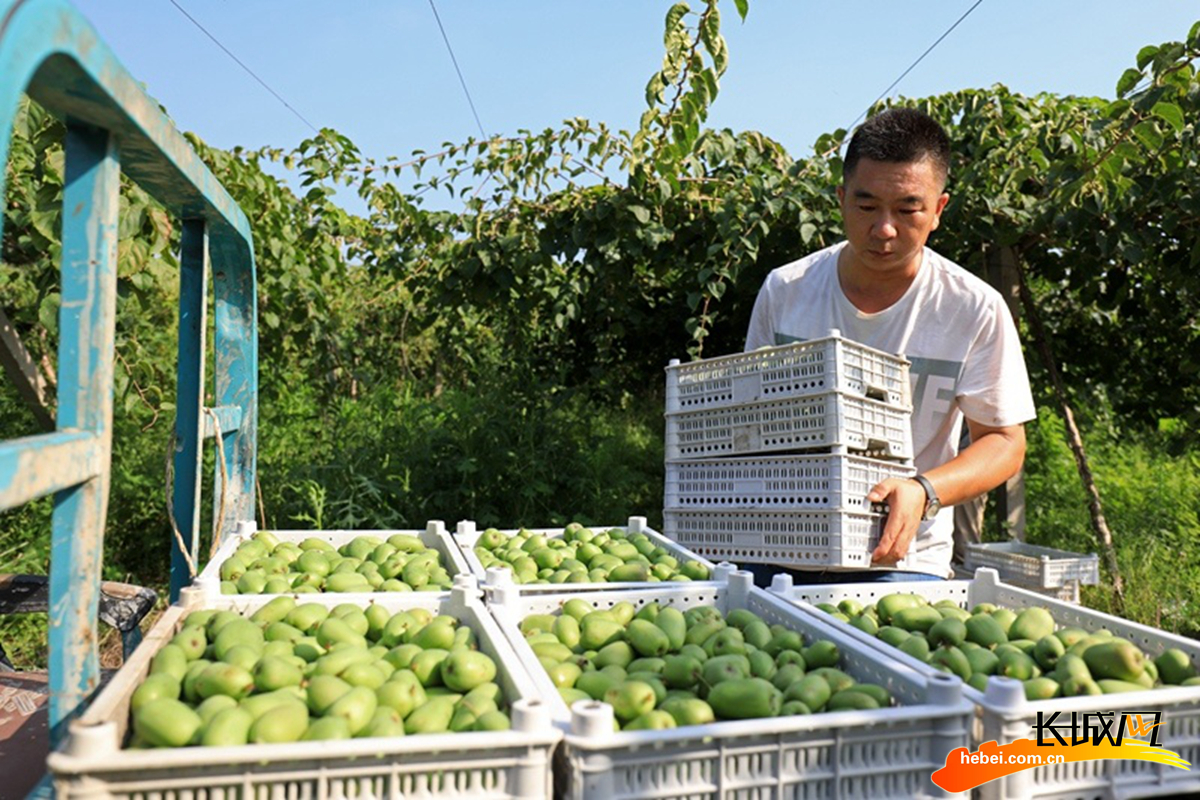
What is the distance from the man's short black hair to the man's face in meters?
0.02

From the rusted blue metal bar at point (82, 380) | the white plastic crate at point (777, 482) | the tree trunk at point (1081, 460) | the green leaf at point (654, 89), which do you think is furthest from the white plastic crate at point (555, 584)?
the tree trunk at point (1081, 460)

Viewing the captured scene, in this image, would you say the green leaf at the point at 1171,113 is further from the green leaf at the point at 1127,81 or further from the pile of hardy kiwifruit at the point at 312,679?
the pile of hardy kiwifruit at the point at 312,679

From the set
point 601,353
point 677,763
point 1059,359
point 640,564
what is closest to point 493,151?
point 601,353

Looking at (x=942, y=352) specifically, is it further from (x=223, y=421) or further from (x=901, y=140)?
(x=223, y=421)

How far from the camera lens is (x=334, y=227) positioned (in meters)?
5.87

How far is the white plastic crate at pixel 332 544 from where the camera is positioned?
1809 millimetres

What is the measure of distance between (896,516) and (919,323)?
0.61 m

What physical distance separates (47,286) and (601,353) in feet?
9.49

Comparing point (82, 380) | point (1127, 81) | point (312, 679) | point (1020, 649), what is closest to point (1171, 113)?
point (1127, 81)

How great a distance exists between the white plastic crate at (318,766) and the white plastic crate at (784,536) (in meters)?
1.10

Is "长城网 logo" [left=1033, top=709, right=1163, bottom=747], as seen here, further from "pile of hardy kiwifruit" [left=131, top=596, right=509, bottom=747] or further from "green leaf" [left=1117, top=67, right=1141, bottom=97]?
"green leaf" [left=1117, top=67, right=1141, bottom=97]

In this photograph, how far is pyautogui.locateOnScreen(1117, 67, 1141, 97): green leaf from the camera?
3.07 m

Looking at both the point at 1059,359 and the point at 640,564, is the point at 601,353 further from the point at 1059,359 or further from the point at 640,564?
the point at 640,564

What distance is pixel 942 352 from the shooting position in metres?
2.44
